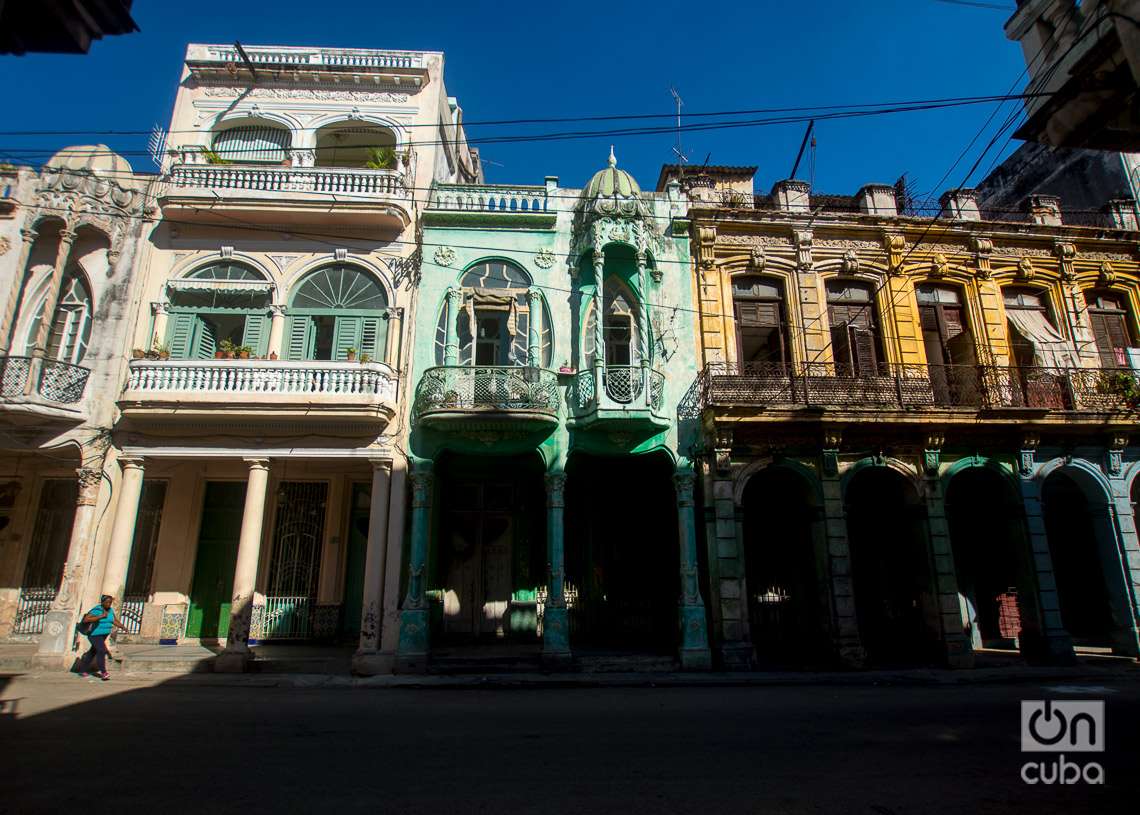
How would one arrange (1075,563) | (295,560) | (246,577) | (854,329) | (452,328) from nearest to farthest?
(246,577) → (452,328) → (295,560) → (854,329) → (1075,563)

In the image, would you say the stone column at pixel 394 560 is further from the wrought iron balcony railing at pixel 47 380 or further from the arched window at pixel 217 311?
the wrought iron balcony railing at pixel 47 380

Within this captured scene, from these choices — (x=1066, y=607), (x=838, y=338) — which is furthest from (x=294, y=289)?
(x=1066, y=607)

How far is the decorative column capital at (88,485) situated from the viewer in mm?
12912

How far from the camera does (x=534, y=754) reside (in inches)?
257

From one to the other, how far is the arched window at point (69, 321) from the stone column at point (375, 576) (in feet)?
24.8

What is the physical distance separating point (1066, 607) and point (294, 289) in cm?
2220

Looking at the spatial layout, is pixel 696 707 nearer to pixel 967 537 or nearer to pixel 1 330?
pixel 967 537

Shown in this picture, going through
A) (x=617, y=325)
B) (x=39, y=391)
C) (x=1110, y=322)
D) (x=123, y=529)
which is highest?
Result: (x=1110, y=322)

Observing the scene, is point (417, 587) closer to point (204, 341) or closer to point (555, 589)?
point (555, 589)

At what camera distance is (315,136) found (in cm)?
1631

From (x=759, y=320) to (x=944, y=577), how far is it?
24.3 ft

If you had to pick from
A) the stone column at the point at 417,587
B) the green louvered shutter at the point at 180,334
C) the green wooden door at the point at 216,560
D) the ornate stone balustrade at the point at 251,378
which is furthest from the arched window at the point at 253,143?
the stone column at the point at 417,587

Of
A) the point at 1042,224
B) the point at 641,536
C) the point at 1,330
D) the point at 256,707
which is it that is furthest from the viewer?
the point at 1042,224

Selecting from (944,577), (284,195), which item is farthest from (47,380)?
(944,577)
